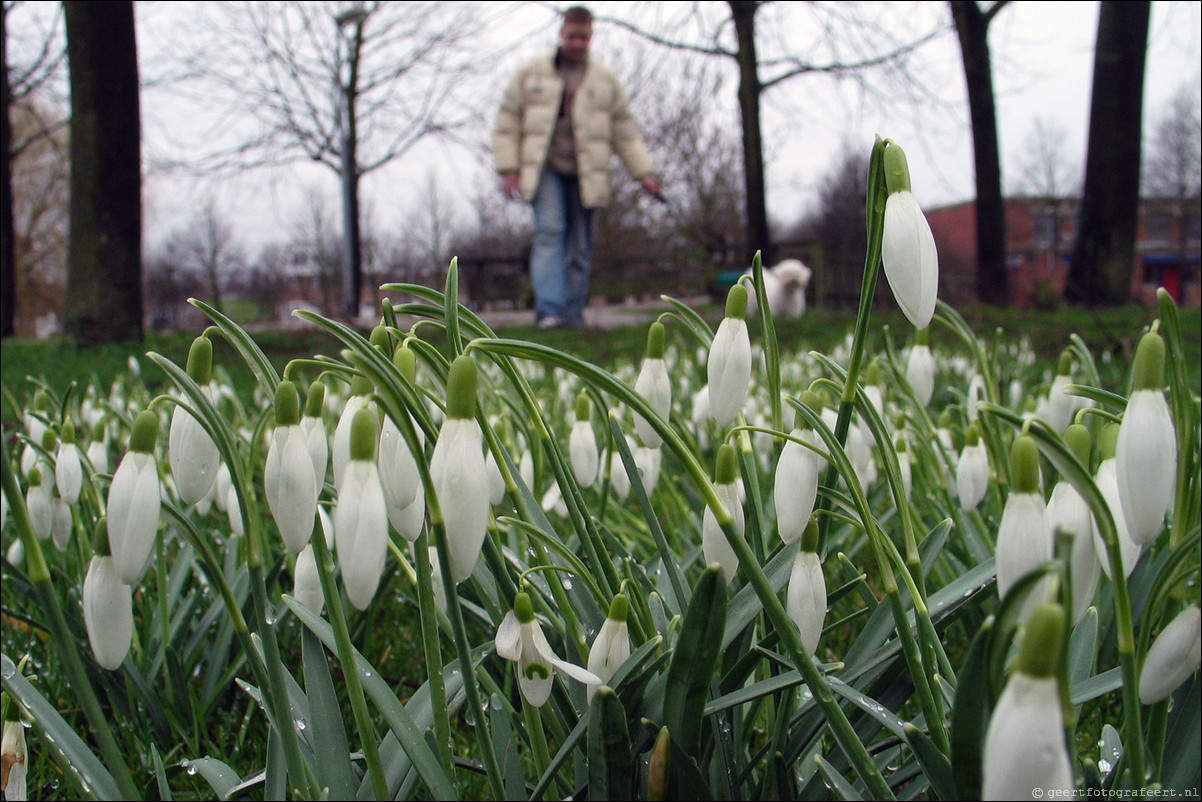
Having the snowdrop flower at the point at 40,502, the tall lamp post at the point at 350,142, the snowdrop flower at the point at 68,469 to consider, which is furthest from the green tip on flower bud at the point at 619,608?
the tall lamp post at the point at 350,142

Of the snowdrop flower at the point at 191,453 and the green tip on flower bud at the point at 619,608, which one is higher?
the snowdrop flower at the point at 191,453

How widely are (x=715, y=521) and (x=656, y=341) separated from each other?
0.32m

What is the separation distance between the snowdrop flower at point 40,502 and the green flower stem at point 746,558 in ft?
3.27

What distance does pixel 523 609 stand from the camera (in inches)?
31.3

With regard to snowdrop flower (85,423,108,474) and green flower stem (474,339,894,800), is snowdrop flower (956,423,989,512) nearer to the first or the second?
green flower stem (474,339,894,800)

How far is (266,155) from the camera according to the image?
1541 cm

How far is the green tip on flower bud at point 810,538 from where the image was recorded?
839 millimetres

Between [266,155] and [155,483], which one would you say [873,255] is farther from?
[266,155]

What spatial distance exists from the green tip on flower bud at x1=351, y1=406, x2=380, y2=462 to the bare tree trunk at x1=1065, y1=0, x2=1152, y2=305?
26.6 feet

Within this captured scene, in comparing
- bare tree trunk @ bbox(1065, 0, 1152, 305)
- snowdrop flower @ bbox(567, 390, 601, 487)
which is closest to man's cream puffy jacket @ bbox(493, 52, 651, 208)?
bare tree trunk @ bbox(1065, 0, 1152, 305)

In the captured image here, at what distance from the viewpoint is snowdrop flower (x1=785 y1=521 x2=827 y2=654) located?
2.70 feet

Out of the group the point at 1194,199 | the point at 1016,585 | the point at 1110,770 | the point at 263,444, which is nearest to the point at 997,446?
the point at 1110,770

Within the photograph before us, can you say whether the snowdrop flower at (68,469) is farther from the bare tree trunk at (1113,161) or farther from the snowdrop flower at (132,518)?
the bare tree trunk at (1113,161)

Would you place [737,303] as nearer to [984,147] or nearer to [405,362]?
[405,362]
